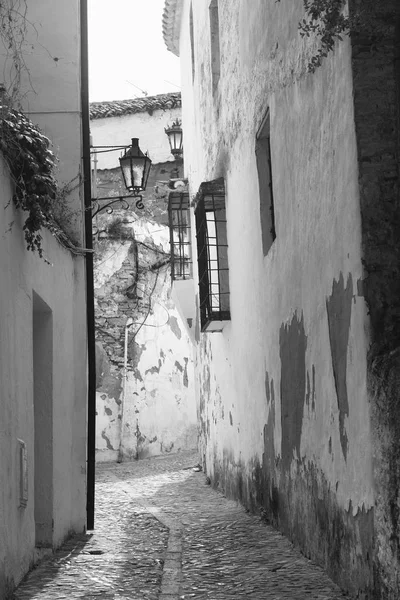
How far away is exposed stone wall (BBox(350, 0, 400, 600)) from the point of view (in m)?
5.24

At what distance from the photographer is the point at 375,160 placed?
577 centimetres

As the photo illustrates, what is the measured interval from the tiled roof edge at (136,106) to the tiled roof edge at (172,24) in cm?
737

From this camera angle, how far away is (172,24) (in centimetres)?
1820

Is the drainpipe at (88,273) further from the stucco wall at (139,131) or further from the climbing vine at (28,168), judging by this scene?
the stucco wall at (139,131)

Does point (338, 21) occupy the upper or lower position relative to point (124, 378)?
upper

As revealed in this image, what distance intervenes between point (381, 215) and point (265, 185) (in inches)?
159

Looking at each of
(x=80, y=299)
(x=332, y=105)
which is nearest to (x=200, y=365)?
(x=80, y=299)

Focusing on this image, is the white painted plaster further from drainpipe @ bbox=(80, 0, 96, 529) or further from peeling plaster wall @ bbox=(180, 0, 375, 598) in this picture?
drainpipe @ bbox=(80, 0, 96, 529)

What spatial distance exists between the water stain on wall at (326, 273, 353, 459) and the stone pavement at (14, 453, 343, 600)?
1.06 metres

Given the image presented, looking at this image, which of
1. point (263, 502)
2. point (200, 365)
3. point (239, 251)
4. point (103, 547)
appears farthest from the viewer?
point (200, 365)

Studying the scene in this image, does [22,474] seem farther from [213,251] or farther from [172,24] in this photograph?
[172,24]

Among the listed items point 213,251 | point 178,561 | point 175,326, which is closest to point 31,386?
point 178,561

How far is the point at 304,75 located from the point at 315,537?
319cm

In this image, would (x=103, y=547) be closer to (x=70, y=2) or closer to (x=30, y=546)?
(x=30, y=546)
